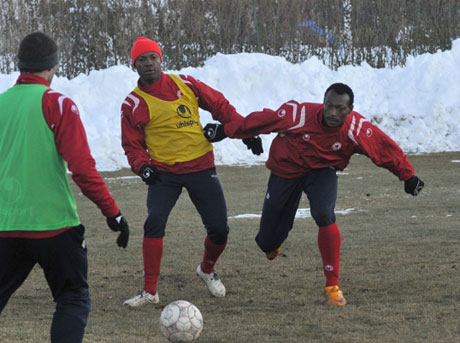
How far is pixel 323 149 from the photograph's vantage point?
7172 millimetres

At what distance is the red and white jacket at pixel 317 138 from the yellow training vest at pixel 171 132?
0.33m

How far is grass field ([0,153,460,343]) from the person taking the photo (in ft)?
20.2

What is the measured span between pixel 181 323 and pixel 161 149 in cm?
187

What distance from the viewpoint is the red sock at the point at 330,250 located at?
7.06 m

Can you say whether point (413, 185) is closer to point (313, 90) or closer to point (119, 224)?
point (119, 224)

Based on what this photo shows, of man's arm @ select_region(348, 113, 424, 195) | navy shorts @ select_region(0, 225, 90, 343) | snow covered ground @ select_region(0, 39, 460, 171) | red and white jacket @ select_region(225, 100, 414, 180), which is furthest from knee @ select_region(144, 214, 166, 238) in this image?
snow covered ground @ select_region(0, 39, 460, 171)

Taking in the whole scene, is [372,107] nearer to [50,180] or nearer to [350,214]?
[350,214]

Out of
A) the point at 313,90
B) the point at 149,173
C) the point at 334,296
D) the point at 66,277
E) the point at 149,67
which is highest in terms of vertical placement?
the point at 149,67

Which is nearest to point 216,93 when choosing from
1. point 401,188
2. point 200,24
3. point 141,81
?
point 141,81

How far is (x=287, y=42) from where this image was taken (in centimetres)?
2567

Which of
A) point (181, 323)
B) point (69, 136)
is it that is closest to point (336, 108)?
point (181, 323)

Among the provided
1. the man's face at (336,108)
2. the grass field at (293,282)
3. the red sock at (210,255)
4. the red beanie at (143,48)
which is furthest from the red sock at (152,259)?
the man's face at (336,108)

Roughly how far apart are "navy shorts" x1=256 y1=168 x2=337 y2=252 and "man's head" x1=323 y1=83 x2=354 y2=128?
20.4 inches

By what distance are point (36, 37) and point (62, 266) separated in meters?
1.28
